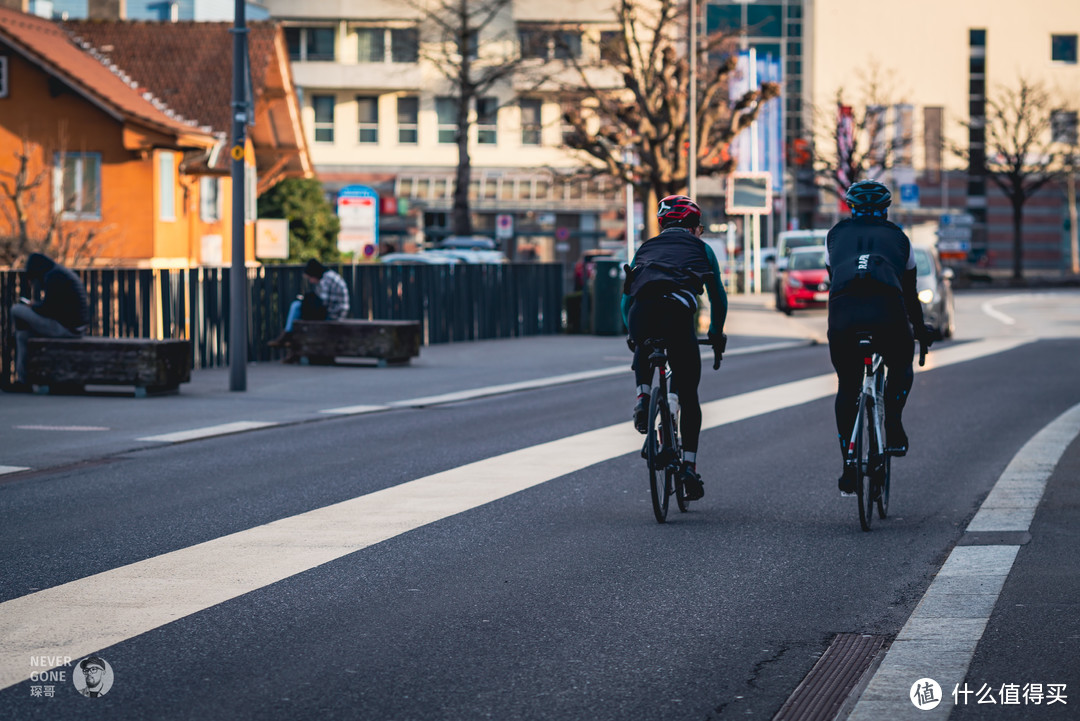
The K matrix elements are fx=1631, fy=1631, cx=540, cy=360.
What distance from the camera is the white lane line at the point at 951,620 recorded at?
5.01 meters

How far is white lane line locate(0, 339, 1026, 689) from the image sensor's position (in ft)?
19.6

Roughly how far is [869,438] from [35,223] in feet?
81.9

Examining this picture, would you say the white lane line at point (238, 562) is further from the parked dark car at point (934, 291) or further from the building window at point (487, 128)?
the building window at point (487, 128)

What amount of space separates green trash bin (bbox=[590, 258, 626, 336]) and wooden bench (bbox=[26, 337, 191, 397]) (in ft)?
46.0

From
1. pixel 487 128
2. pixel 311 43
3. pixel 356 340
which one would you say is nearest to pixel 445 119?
pixel 487 128

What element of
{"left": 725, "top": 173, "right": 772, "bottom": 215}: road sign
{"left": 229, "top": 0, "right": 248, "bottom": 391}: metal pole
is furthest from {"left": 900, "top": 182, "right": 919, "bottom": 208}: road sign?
{"left": 229, "top": 0, "right": 248, "bottom": 391}: metal pole

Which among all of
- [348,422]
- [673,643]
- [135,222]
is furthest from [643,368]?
[135,222]

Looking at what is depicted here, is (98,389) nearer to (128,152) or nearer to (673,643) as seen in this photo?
(673,643)

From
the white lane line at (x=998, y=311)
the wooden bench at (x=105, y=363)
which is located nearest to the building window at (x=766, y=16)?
the white lane line at (x=998, y=311)

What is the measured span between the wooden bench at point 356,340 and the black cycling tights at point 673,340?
43.8 ft

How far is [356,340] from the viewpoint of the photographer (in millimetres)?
21906

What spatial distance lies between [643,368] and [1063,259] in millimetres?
77531

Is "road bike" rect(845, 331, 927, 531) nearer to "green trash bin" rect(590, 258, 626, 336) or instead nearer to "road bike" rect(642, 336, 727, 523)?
"road bike" rect(642, 336, 727, 523)

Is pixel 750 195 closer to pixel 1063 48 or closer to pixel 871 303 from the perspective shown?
pixel 871 303
